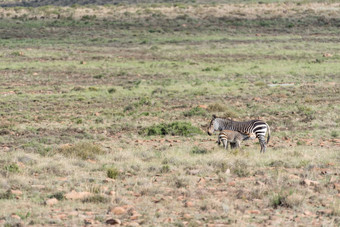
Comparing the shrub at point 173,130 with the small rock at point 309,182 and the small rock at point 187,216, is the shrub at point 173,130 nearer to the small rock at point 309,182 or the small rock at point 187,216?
the small rock at point 309,182

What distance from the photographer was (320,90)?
95.2 feet

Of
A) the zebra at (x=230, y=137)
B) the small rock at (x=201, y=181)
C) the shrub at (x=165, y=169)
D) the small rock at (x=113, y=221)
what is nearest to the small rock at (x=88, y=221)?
the small rock at (x=113, y=221)

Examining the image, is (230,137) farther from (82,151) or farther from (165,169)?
(82,151)

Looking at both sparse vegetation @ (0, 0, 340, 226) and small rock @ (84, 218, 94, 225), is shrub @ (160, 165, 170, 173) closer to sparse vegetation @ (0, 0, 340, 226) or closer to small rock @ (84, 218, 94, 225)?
sparse vegetation @ (0, 0, 340, 226)

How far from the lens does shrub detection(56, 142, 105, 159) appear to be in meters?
14.3

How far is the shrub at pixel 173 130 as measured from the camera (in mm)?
18375

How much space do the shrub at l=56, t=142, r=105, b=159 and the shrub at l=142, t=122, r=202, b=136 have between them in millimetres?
3692

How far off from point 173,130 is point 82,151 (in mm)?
4639

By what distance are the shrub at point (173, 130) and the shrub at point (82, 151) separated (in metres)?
3.69

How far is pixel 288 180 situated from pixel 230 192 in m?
1.45

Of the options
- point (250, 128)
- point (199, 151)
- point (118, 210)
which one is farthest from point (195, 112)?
point (118, 210)

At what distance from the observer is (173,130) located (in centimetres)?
1842

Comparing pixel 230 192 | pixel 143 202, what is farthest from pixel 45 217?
pixel 230 192

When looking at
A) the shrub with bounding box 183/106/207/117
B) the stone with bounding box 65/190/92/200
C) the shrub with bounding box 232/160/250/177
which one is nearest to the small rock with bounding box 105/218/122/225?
the stone with bounding box 65/190/92/200
